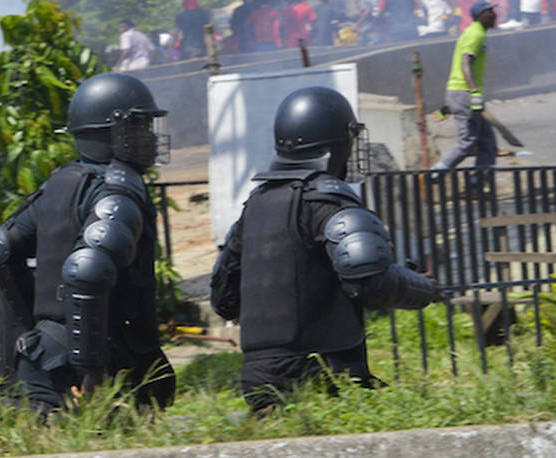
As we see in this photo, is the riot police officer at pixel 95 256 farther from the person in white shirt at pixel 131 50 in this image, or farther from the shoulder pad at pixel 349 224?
the person in white shirt at pixel 131 50

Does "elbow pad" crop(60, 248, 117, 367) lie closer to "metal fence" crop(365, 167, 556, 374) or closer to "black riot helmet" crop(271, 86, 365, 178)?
"black riot helmet" crop(271, 86, 365, 178)

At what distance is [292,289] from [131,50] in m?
13.8

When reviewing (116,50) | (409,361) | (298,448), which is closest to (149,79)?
(116,50)

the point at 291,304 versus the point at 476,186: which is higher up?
the point at 291,304

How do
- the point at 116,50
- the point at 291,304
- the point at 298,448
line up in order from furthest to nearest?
the point at 116,50, the point at 291,304, the point at 298,448

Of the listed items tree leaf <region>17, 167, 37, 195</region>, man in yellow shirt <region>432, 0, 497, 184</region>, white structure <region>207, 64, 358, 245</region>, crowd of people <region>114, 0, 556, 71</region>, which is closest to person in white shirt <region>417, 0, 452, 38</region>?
crowd of people <region>114, 0, 556, 71</region>

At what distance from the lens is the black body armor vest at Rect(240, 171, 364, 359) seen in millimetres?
3570

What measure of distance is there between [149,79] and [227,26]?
184 cm

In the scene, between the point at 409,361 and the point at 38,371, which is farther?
the point at 409,361

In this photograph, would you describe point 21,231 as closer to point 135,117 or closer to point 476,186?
point 135,117

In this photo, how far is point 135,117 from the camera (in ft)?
13.3

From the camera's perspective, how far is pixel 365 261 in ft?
11.1

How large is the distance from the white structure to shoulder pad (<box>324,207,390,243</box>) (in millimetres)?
3778

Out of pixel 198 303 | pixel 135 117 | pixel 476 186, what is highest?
pixel 135 117
